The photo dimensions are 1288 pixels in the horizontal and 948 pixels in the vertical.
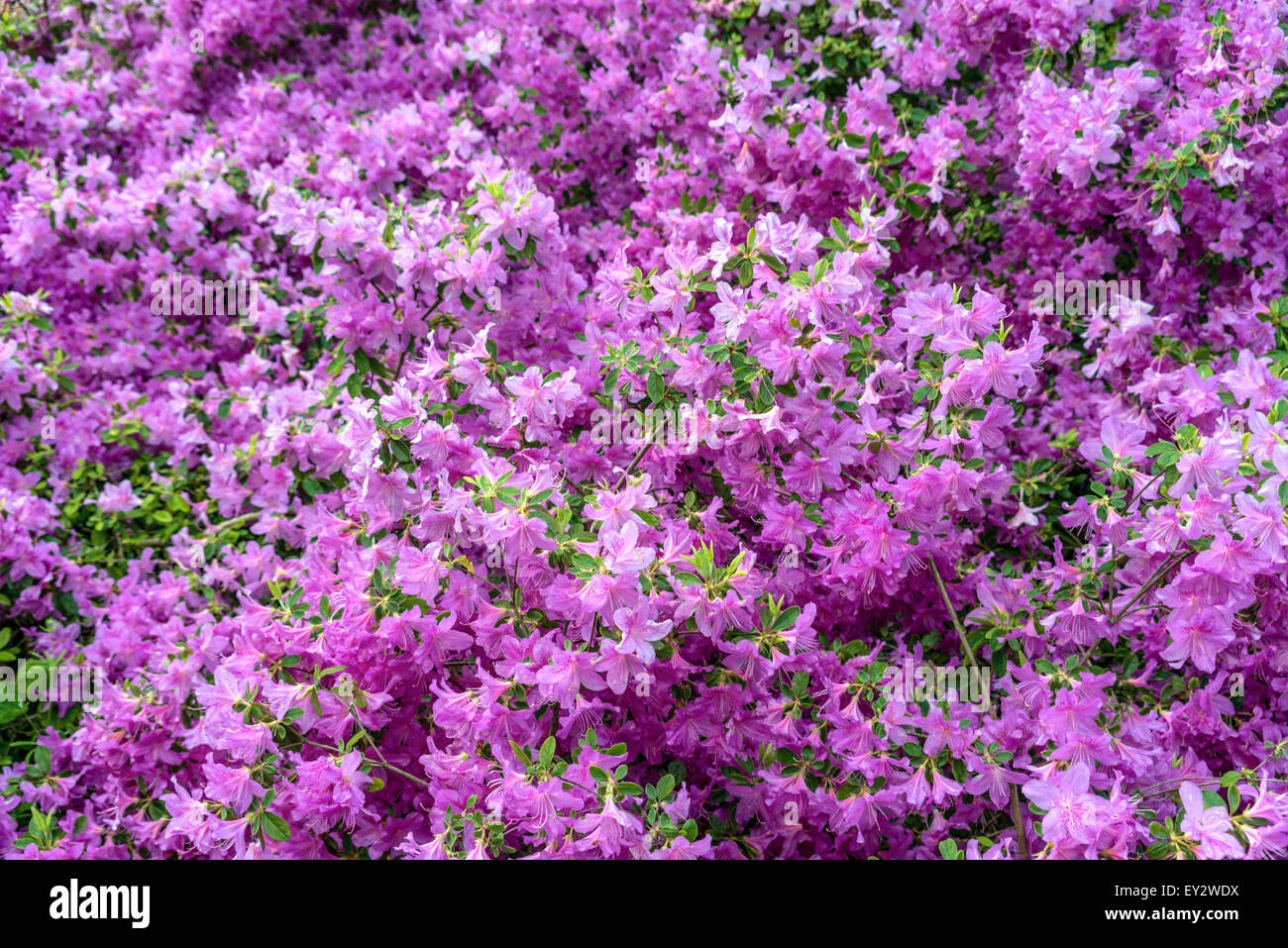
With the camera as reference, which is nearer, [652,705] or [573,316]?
[652,705]

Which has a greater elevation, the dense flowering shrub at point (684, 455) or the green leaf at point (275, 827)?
the dense flowering shrub at point (684, 455)

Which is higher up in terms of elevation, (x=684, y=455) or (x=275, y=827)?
(x=684, y=455)

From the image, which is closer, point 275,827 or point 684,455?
point 275,827

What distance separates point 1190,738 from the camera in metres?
2.54

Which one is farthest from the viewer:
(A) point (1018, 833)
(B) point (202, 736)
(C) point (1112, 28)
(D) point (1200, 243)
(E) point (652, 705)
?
(C) point (1112, 28)

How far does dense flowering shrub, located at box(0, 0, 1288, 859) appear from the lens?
2.23 metres

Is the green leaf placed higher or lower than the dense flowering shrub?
lower

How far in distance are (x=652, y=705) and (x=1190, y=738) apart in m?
1.49

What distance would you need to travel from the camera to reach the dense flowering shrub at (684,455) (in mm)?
2232

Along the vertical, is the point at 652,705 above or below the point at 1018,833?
above

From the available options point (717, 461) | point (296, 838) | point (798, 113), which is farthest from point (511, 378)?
point (798, 113)

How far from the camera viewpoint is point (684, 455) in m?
2.54
